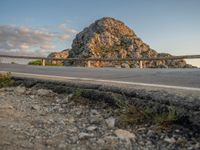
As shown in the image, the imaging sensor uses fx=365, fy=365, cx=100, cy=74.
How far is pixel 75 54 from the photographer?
8006cm

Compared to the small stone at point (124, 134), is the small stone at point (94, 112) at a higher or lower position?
higher

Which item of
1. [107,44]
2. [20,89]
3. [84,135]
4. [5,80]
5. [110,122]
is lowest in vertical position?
[84,135]

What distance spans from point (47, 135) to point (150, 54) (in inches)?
3182

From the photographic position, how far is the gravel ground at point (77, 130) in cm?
516

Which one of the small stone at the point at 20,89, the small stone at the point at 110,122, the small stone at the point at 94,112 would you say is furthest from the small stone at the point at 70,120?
the small stone at the point at 20,89

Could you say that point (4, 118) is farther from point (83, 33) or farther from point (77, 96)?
point (83, 33)

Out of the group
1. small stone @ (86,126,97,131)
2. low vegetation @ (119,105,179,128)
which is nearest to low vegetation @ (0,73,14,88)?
low vegetation @ (119,105,179,128)

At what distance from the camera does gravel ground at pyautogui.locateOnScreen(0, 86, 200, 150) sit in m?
5.16

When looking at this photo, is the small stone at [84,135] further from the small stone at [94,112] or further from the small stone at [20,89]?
the small stone at [20,89]

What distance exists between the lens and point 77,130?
582 cm

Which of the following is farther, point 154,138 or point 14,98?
point 14,98

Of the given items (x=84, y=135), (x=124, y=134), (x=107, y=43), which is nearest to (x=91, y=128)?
(x=84, y=135)

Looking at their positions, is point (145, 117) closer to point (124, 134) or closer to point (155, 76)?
point (124, 134)

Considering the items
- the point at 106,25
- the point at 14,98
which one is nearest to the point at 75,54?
the point at 106,25
